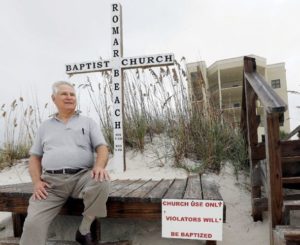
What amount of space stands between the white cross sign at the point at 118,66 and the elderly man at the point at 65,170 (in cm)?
172

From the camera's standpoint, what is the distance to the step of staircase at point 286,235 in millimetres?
1944

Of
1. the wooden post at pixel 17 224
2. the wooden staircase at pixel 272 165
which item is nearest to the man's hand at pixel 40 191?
the wooden post at pixel 17 224

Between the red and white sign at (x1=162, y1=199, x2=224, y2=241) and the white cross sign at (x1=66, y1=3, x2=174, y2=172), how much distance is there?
7.30 ft

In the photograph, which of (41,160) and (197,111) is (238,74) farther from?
(41,160)

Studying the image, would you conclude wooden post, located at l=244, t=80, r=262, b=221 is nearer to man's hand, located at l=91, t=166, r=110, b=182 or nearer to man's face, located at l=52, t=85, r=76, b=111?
man's hand, located at l=91, t=166, r=110, b=182

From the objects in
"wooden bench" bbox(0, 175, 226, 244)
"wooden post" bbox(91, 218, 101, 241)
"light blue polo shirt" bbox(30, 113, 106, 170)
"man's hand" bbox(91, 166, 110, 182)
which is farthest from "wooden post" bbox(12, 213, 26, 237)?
"man's hand" bbox(91, 166, 110, 182)

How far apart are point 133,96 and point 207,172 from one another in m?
1.65

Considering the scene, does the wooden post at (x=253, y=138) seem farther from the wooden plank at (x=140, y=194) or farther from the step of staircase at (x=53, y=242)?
the step of staircase at (x=53, y=242)

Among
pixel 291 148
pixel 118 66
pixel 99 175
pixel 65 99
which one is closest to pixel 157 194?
pixel 99 175

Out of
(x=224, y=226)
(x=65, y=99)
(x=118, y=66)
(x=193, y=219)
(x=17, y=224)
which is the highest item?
(x=118, y=66)

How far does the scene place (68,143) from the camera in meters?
2.52

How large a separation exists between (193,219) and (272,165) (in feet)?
2.13

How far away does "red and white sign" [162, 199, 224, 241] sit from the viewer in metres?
2.13

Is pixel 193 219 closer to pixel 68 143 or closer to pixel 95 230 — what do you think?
pixel 95 230
